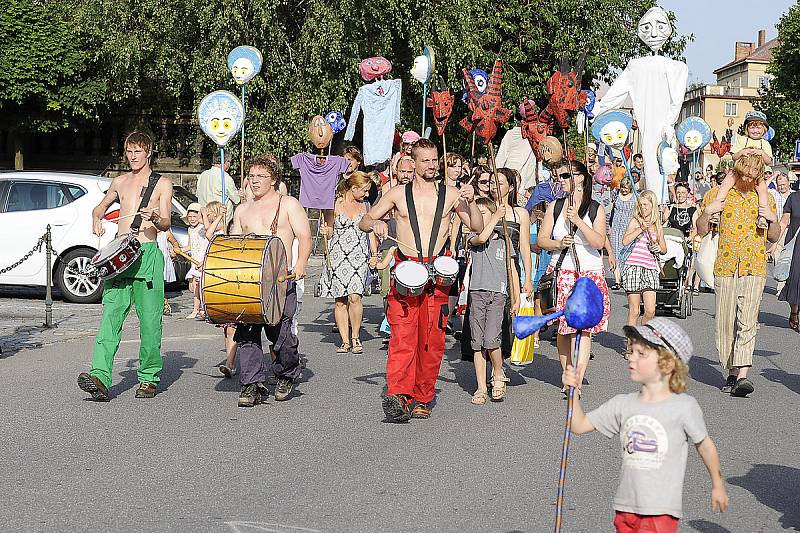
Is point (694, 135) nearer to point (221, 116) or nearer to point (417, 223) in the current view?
point (221, 116)

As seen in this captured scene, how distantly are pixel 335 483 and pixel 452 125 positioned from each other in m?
35.7

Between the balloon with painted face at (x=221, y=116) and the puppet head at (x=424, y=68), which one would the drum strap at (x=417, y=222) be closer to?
the balloon with painted face at (x=221, y=116)

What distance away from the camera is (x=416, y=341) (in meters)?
8.62

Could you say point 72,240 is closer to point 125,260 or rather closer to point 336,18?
point 125,260

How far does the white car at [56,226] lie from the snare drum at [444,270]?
26.8 ft

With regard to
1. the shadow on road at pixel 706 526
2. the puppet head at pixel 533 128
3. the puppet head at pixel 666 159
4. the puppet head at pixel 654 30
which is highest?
the puppet head at pixel 654 30

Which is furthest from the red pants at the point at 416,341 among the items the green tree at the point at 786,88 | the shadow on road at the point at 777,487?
the green tree at the point at 786,88

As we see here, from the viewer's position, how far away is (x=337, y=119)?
20.8m

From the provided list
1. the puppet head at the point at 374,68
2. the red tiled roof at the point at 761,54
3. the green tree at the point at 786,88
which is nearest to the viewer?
the puppet head at the point at 374,68

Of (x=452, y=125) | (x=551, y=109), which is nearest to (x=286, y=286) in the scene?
(x=551, y=109)

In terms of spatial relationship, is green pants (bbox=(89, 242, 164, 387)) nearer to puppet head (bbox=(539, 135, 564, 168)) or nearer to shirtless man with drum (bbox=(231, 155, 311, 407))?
shirtless man with drum (bbox=(231, 155, 311, 407))

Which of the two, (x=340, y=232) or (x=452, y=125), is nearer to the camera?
(x=340, y=232)

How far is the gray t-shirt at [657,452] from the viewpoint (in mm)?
4504

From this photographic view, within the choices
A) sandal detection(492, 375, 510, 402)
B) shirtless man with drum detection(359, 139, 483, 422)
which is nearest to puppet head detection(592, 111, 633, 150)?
sandal detection(492, 375, 510, 402)
